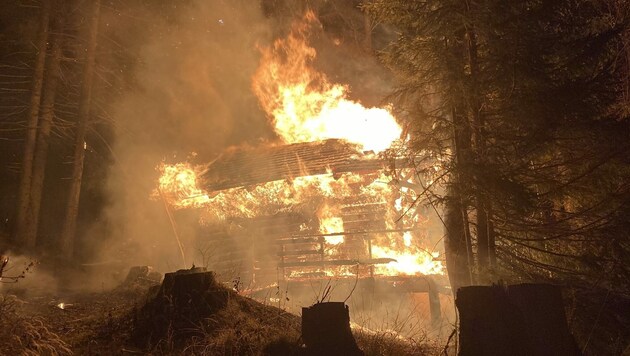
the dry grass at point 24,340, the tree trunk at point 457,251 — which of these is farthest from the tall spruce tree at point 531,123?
the dry grass at point 24,340

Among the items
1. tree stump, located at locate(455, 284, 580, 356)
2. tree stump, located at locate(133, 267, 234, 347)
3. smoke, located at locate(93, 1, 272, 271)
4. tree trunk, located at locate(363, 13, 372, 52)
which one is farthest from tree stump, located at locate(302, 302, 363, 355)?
tree trunk, located at locate(363, 13, 372, 52)

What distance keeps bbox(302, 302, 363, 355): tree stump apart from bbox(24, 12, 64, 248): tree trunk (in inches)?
490

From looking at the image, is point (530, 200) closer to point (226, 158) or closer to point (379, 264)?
point (379, 264)

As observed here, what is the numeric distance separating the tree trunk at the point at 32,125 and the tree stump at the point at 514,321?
14.1m

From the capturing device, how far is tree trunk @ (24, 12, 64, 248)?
13.2 metres

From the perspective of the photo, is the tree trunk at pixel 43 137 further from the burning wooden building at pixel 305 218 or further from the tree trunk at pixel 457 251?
the tree trunk at pixel 457 251

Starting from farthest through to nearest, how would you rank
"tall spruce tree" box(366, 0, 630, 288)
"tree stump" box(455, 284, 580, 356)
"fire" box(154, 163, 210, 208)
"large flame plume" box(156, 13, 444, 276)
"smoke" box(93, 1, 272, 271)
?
"smoke" box(93, 1, 272, 271), "fire" box(154, 163, 210, 208), "large flame plume" box(156, 13, 444, 276), "tall spruce tree" box(366, 0, 630, 288), "tree stump" box(455, 284, 580, 356)

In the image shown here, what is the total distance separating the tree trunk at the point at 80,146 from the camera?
1416 cm

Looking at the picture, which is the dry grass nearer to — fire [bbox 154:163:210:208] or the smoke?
the smoke

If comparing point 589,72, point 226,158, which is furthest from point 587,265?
point 226,158

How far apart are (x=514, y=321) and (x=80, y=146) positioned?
50.6 feet

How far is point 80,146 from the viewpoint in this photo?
48.3ft

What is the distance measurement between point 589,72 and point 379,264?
10005 mm

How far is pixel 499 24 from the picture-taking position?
5.58 m
